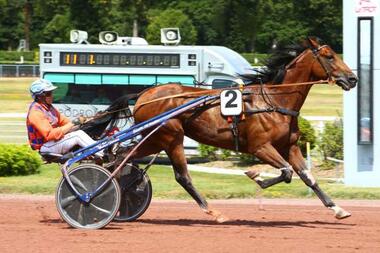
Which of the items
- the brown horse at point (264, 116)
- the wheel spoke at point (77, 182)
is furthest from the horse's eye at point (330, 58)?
the wheel spoke at point (77, 182)

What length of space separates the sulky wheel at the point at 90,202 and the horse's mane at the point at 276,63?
7.30 ft

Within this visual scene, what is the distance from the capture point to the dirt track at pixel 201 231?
8.41 metres

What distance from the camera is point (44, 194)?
1359 cm

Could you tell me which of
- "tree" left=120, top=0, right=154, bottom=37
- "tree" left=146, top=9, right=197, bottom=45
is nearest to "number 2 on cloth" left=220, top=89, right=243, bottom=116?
"tree" left=120, top=0, right=154, bottom=37

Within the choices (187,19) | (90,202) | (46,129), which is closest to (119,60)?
(46,129)

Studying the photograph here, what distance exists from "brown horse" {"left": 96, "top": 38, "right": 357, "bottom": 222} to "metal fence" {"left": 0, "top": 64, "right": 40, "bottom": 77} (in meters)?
40.7

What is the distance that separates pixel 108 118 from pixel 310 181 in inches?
103

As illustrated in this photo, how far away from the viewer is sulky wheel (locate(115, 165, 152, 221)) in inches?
408

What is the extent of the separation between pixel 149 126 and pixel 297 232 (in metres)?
2.12

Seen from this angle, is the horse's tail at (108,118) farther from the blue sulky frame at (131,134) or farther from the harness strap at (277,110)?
the harness strap at (277,110)

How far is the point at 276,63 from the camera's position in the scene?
10461 mm

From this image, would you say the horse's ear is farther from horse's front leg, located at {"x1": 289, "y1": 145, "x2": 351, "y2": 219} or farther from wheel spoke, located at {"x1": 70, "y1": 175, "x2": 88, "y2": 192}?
wheel spoke, located at {"x1": 70, "y1": 175, "x2": 88, "y2": 192}

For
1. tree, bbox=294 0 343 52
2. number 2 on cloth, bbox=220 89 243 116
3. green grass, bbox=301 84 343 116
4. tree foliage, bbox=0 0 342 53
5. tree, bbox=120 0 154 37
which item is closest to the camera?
number 2 on cloth, bbox=220 89 243 116

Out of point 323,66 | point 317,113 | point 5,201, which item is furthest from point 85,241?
point 317,113
